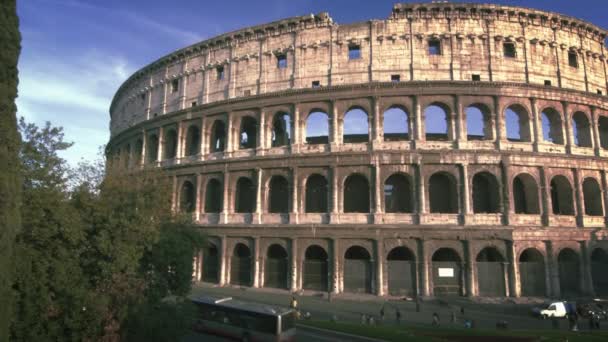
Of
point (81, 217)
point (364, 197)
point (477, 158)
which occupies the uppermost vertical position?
point (477, 158)

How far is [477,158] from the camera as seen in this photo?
23703 millimetres

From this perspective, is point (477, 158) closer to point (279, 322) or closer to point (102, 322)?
point (279, 322)

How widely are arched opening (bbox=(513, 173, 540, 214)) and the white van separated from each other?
5.93m

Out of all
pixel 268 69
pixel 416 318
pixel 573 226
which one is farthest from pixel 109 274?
pixel 573 226

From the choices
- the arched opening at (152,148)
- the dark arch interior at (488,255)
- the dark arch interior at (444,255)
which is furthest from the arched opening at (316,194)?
the arched opening at (152,148)

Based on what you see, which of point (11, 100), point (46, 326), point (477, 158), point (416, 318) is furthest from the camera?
point (477, 158)

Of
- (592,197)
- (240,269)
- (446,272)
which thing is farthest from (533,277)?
(240,269)

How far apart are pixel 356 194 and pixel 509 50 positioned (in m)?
13.6

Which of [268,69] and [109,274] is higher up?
[268,69]

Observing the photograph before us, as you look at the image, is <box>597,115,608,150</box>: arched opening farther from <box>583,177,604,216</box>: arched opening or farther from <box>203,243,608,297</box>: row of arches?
<box>203,243,608,297</box>: row of arches

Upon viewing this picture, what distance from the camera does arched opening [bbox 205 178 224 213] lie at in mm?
29281

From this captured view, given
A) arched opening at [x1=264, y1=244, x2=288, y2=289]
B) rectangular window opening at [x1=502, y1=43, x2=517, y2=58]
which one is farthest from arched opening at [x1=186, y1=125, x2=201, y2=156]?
rectangular window opening at [x1=502, y1=43, x2=517, y2=58]

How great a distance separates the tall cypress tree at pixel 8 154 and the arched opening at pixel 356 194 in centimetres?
1916

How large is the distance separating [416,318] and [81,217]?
15.9 meters
